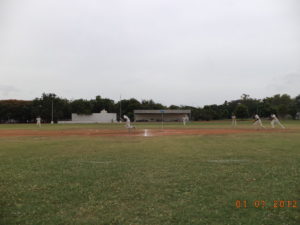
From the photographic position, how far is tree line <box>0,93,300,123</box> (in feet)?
257

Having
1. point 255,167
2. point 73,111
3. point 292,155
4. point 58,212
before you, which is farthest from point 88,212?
point 73,111

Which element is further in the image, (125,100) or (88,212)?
(125,100)

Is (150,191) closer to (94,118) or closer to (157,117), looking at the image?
(94,118)

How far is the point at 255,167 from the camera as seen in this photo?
806 cm

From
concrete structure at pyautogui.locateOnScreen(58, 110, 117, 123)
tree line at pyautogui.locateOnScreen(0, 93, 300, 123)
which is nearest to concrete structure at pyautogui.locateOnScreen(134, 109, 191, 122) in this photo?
tree line at pyautogui.locateOnScreen(0, 93, 300, 123)

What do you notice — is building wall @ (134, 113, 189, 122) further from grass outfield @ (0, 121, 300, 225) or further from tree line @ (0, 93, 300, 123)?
grass outfield @ (0, 121, 300, 225)

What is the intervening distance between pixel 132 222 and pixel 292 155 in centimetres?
852

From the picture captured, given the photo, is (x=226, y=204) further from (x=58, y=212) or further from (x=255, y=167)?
(x=255, y=167)

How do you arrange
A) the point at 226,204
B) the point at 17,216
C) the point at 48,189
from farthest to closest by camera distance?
1. the point at 48,189
2. the point at 226,204
3. the point at 17,216

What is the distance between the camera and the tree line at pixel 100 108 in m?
78.2
